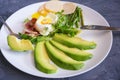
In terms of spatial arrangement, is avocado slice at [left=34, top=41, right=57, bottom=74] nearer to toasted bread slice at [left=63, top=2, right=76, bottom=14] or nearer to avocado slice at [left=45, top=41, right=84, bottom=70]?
avocado slice at [left=45, top=41, right=84, bottom=70]

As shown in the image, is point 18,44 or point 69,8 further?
point 69,8

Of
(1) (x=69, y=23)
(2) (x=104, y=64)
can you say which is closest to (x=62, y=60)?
(2) (x=104, y=64)

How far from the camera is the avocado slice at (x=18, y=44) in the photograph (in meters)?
1.03

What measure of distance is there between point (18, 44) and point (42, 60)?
0.44ft

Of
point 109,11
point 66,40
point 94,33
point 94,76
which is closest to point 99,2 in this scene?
point 109,11

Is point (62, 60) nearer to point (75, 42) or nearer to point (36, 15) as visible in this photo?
point (75, 42)

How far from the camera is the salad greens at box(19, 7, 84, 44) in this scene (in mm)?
1107

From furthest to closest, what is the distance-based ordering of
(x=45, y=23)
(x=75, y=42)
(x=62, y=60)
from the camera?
(x=45, y=23) < (x=75, y=42) < (x=62, y=60)

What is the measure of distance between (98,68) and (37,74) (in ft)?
0.81

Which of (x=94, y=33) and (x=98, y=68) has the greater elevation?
(x=94, y=33)

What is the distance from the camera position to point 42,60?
0.97m

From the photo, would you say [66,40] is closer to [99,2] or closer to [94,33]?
[94,33]

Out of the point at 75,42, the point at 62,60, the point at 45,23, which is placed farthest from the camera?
the point at 45,23

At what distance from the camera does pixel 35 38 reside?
3.62ft
